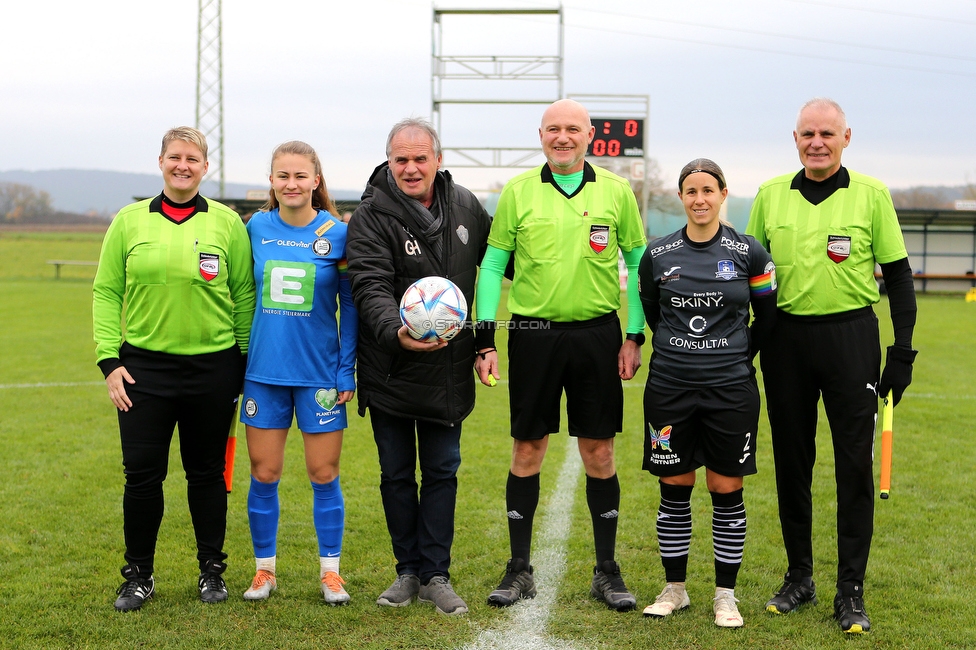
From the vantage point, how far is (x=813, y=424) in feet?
12.0

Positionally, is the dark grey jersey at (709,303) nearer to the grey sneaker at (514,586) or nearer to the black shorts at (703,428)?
the black shorts at (703,428)

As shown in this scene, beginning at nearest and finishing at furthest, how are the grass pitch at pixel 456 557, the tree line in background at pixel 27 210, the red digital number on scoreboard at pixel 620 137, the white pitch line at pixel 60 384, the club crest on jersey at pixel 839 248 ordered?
1. the grass pitch at pixel 456 557
2. the club crest on jersey at pixel 839 248
3. the white pitch line at pixel 60 384
4. the red digital number on scoreboard at pixel 620 137
5. the tree line in background at pixel 27 210

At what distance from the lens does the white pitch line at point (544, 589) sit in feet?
10.8

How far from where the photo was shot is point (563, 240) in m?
3.65

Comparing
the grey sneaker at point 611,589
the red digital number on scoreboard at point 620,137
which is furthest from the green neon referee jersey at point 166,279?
the red digital number on scoreboard at point 620,137

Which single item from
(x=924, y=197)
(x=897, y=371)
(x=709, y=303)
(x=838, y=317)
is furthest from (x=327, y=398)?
(x=924, y=197)

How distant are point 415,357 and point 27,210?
8746cm

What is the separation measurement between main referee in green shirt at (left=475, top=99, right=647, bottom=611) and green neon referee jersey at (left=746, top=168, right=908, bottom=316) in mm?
617

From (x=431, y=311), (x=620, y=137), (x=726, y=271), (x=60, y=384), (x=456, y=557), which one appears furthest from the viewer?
(x=620, y=137)

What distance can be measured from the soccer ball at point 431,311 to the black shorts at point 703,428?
881mm

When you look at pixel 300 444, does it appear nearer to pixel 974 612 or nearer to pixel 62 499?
pixel 62 499

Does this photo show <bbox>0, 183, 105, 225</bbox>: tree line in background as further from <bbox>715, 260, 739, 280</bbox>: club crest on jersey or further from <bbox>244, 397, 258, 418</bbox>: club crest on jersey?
<bbox>715, 260, 739, 280</bbox>: club crest on jersey

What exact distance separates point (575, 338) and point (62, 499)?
3.44 m

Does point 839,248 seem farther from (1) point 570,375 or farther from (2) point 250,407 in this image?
(2) point 250,407
